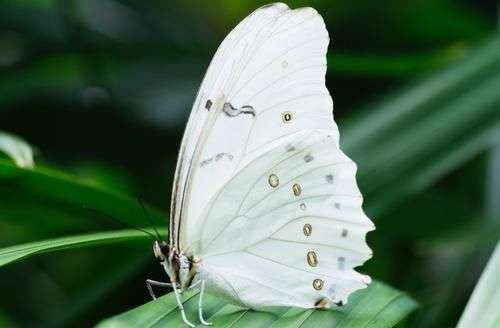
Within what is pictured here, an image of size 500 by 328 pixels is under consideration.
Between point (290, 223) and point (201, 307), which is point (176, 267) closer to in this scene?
point (201, 307)

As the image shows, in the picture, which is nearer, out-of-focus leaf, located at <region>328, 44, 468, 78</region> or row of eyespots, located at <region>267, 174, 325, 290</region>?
row of eyespots, located at <region>267, 174, 325, 290</region>

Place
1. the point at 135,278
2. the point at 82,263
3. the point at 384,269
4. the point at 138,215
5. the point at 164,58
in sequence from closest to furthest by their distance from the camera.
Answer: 1. the point at 138,215
2. the point at 135,278
3. the point at 384,269
4. the point at 82,263
5. the point at 164,58

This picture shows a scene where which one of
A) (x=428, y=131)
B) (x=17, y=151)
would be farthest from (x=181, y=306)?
(x=428, y=131)

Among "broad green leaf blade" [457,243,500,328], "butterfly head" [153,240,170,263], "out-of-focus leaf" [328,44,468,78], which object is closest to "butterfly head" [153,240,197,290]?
"butterfly head" [153,240,170,263]

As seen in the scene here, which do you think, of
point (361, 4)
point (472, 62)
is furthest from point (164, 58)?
point (472, 62)

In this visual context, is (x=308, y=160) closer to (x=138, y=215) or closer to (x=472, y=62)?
(x=138, y=215)

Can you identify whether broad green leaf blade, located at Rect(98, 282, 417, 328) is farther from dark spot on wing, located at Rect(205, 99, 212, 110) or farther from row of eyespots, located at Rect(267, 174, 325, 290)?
dark spot on wing, located at Rect(205, 99, 212, 110)
